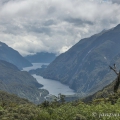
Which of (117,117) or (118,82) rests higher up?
(118,82)

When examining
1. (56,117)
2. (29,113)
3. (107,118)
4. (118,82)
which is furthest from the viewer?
(118,82)

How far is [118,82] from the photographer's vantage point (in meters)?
49.7

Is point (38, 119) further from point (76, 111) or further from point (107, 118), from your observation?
point (107, 118)

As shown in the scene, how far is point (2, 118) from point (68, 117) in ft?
30.8

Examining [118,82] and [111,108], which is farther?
[118,82]

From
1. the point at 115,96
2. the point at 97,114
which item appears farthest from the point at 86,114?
the point at 115,96

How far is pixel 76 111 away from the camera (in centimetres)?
3462

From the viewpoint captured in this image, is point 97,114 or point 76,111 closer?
point 97,114

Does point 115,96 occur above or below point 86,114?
above

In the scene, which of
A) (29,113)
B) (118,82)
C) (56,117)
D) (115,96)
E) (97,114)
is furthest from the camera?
(115,96)

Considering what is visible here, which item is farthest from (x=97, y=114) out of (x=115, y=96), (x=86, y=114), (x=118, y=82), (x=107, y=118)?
(x=115, y=96)

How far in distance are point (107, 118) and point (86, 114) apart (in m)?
4.86

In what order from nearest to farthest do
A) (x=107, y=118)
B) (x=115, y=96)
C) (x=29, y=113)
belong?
(x=107, y=118) < (x=29, y=113) < (x=115, y=96)

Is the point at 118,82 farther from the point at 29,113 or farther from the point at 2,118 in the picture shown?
the point at 2,118
